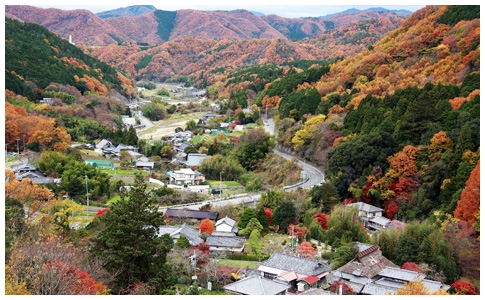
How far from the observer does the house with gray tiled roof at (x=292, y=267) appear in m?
15.9

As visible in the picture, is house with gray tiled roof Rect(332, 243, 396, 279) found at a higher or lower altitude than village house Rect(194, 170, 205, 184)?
higher

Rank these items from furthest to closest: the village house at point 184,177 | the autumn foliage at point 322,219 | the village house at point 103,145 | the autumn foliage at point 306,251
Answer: the village house at point 103,145
the village house at point 184,177
the autumn foliage at point 322,219
the autumn foliage at point 306,251

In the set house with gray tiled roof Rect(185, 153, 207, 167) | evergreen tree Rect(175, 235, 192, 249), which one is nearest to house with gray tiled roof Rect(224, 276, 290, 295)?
evergreen tree Rect(175, 235, 192, 249)

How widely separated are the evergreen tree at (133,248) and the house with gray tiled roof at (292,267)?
3874 mm

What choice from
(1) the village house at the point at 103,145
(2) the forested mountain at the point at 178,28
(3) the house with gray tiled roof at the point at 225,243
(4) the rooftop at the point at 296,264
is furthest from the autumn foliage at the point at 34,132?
(2) the forested mountain at the point at 178,28

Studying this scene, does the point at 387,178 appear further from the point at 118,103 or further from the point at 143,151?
the point at 118,103

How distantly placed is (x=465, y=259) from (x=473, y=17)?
1082 inches

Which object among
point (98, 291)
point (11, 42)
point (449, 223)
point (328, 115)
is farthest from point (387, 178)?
point (11, 42)

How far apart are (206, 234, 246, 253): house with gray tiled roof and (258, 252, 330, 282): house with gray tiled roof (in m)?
2.93

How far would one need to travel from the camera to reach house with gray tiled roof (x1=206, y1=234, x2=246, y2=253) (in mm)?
19453

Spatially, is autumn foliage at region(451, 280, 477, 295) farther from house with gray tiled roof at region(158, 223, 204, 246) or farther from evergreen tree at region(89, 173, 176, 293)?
house with gray tiled roof at region(158, 223, 204, 246)

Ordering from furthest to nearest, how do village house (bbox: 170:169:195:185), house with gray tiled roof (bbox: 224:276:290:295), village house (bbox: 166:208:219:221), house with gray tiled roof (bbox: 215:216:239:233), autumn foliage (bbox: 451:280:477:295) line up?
village house (bbox: 170:169:195:185) < village house (bbox: 166:208:219:221) < house with gray tiled roof (bbox: 215:216:239:233) < autumn foliage (bbox: 451:280:477:295) < house with gray tiled roof (bbox: 224:276:290:295)

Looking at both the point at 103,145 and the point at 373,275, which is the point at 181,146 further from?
the point at 373,275

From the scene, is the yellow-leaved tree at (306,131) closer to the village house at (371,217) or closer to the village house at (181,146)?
the village house at (181,146)
